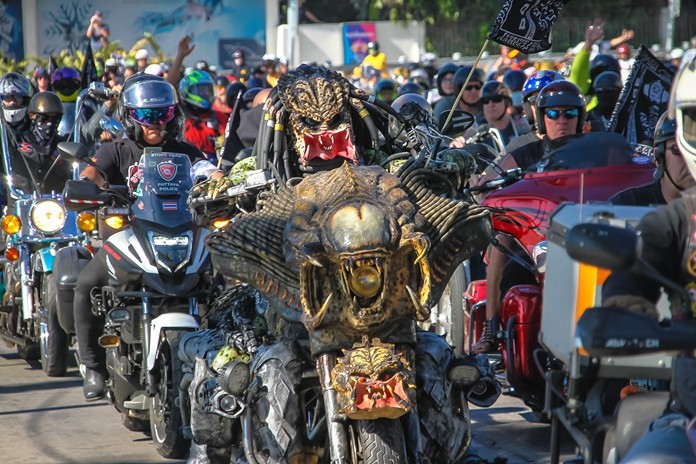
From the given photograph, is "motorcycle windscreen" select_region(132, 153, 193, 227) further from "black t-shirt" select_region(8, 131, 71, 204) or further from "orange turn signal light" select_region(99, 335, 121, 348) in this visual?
"black t-shirt" select_region(8, 131, 71, 204)

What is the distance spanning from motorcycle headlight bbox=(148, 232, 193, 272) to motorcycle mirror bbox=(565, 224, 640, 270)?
14.4 ft

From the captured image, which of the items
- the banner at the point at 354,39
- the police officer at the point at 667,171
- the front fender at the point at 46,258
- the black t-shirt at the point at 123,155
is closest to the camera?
the police officer at the point at 667,171

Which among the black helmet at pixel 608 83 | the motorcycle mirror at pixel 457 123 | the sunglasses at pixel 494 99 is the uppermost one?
the motorcycle mirror at pixel 457 123

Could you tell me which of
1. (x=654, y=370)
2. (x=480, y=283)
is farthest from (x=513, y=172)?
(x=654, y=370)

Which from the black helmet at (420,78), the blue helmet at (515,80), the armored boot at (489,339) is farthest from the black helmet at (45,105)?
the black helmet at (420,78)

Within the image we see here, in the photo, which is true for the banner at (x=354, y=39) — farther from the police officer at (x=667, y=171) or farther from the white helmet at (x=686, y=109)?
the white helmet at (x=686, y=109)

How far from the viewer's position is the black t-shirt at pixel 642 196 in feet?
20.6

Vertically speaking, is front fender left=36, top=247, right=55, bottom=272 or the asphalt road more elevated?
front fender left=36, top=247, right=55, bottom=272

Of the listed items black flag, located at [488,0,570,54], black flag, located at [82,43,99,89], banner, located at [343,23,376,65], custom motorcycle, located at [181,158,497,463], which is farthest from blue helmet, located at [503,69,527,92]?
banner, located at [343,23,376,65]

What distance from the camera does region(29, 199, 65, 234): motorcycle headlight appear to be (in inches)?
425

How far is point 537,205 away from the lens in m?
7.95

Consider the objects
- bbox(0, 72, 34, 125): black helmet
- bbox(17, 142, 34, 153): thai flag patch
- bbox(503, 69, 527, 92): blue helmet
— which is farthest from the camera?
bbox(503, 69, 527, 92): blue helmet

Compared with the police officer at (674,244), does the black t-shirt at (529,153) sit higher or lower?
lower

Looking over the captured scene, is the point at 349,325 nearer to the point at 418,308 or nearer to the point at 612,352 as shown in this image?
the point at 418,308
